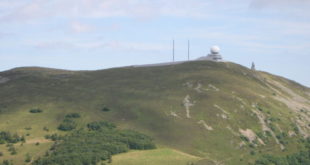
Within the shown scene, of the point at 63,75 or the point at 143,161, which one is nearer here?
the point at 143,161

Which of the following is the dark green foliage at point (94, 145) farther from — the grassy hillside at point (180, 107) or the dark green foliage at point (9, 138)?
the dark green foliage at point (9, 138)

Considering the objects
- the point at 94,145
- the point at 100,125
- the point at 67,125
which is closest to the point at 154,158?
the point at 94,145

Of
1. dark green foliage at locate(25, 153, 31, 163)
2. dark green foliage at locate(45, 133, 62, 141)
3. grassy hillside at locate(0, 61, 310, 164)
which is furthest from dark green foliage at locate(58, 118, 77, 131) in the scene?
dark green foliage at locate(25, 153, 31, 163)

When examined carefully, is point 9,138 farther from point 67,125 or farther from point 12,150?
point 67,125

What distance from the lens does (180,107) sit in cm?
14438

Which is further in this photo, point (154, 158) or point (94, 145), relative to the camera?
point (94, 145)

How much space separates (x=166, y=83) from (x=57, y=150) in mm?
67400

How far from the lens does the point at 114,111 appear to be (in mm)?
144875

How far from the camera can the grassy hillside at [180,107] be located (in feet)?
417

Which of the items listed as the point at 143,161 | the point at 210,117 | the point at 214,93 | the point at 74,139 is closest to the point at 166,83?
the point at 214,93

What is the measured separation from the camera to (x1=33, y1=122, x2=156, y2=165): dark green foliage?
10269 cm

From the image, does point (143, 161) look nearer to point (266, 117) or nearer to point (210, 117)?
point (210, 117)

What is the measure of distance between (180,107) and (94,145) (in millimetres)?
39494

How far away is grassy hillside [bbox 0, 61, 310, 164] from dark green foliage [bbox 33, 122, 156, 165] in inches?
204
